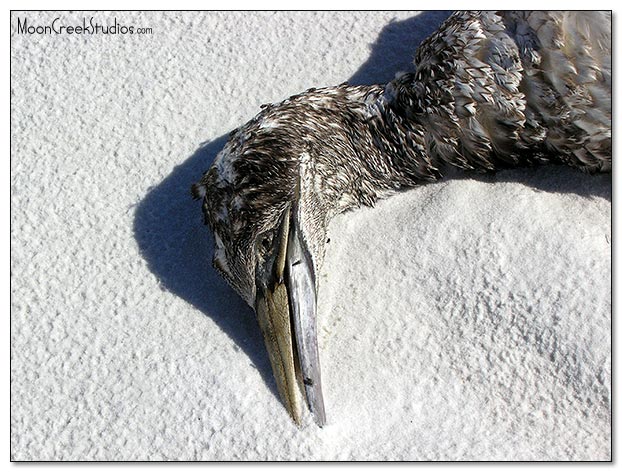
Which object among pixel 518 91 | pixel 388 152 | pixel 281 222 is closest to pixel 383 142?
pixel 388 152

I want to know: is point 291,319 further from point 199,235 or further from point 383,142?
point 383,142

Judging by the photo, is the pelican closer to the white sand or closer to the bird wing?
the bird wing

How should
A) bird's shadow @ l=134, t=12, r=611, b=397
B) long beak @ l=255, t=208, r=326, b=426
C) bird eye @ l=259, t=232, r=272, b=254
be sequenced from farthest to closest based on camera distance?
bird's shadow @ l=134, t=12, r=611, b=397 < bird eye @ l=259, t=232, r=272, b=254 < long beak @ l=255, t=208, r=326, b=426

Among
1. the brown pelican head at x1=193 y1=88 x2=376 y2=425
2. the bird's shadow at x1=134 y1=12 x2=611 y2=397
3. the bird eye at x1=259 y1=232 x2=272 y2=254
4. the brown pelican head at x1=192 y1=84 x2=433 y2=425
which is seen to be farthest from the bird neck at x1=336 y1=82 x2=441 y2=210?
the bird eye at x1=259 y1=232 x2=272 y2=254

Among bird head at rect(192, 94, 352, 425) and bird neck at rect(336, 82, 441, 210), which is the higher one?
bird neck at rect(336, 82, 441, 210)

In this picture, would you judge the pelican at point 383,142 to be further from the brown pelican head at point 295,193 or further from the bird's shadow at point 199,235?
the bird's shadow at point 199,235

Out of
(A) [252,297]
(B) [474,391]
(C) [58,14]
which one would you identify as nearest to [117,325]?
(A) [252,297]

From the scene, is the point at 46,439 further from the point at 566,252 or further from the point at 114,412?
the point at 566,252
